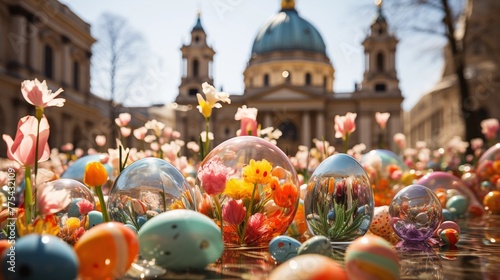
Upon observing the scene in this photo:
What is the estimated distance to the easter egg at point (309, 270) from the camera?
174 cm

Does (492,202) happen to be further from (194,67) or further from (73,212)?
(194,67)

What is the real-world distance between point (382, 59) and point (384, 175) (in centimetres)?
5159

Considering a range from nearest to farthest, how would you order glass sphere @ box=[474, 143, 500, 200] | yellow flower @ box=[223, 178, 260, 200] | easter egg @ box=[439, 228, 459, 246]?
yellow flower @ box=[223, 178, 260, 200]
easter egg @ box=[439, 228, 459, 246]
glass sphere @ box=[474, 143, 500, 200]

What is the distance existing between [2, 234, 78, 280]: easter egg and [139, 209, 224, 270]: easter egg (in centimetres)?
47

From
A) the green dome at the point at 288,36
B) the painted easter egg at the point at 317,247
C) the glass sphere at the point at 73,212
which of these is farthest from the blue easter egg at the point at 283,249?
the green dome at the point at 288,36

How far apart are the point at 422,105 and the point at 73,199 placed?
80423 millimetres

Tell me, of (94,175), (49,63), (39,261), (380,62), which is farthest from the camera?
(380,62)

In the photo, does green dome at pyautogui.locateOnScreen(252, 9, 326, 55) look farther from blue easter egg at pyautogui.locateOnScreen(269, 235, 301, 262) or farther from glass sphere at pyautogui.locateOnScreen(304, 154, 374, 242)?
blue easter egg at pyautogui.locateOnScreen(269, 235, 301, 262)

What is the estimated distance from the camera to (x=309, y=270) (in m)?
1.75

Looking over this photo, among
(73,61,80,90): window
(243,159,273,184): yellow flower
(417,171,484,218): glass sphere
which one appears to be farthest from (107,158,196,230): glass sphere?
(73,61,80,90): window

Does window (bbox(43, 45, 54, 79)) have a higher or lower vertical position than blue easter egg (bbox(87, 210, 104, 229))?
higher

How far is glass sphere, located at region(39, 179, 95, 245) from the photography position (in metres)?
3.06

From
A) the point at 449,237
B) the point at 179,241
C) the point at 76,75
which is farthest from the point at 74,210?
the point at 76,75

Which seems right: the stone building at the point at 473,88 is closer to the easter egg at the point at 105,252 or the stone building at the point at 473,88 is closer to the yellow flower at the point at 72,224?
the yellow flower at the point at 72,224
